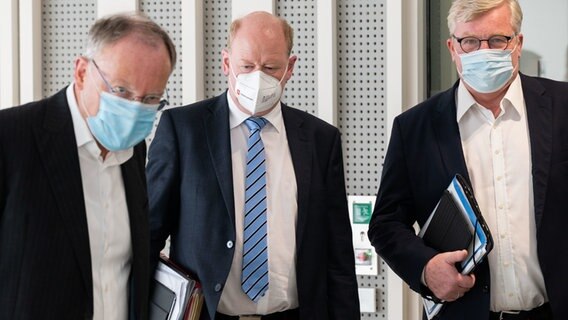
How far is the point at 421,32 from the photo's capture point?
4.18 meters

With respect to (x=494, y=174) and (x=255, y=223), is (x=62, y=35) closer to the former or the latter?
(x=255, y=223)

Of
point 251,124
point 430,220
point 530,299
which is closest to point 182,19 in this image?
point 251,124

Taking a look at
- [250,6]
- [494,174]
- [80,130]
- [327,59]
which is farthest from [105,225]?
[250,6]

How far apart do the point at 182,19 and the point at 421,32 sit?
111 centimetres

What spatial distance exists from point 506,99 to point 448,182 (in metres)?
0.32

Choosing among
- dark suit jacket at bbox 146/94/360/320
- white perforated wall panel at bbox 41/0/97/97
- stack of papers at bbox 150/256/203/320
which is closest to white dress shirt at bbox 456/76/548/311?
dark suit jacket at bbox 146/94/360/320

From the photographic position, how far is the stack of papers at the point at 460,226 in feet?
8.71

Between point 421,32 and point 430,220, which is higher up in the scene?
point 421,32

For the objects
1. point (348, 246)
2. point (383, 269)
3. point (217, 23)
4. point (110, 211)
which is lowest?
point (383, 269)

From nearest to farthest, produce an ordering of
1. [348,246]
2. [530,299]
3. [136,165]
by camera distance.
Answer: [136,165] < [530,299] < [348,246]

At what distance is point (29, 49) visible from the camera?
4.47 m

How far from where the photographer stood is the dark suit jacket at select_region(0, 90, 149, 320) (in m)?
2.01

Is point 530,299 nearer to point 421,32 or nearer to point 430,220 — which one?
point 430,220

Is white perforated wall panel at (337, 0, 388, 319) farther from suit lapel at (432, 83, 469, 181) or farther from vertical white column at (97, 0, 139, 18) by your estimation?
suit lapel at (432, 83, 469, 181)
